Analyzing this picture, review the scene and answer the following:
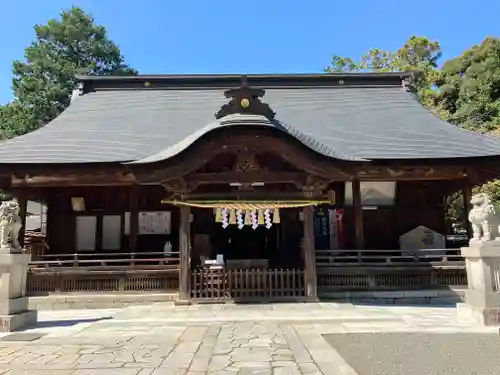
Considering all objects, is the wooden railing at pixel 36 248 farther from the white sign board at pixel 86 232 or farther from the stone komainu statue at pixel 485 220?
the stone komainu statue at pixel 485 220

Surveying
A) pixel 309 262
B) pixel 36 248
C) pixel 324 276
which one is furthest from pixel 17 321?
pixel 324 276

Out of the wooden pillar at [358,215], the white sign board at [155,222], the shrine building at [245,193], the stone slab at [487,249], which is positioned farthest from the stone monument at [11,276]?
the stone slab at [487,249]

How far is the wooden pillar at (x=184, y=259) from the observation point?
10359 millimetres

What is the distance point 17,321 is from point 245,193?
226 inches

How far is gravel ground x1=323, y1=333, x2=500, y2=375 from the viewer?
15.8 feet

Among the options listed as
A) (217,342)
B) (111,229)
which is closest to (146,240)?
(111,229)

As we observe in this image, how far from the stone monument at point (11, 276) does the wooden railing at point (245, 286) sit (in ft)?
12.9

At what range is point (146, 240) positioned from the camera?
13.5 m

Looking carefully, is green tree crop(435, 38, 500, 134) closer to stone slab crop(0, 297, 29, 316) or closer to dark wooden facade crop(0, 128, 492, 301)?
dark wooden facade crop(0, 128, 492, 301)

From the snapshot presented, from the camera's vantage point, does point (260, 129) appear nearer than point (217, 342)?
No

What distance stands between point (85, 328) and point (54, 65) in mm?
32232

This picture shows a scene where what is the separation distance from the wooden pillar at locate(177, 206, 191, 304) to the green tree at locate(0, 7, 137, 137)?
20.7m

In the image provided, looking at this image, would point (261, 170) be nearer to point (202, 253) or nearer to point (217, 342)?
point (202, 253)

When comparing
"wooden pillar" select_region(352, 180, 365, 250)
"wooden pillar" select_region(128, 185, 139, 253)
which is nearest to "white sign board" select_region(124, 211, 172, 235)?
"wooden pillar" select_region(128, 185, 139, 253)
